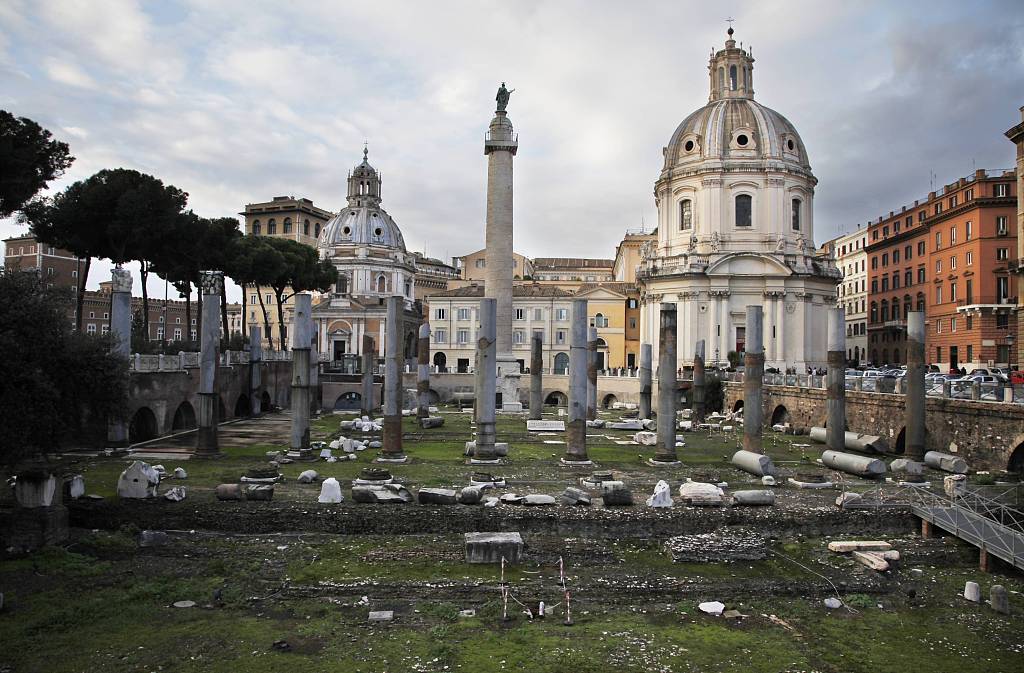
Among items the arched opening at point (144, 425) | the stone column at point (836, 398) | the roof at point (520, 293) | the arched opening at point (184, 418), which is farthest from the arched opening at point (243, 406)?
the roof at point (520, 293)

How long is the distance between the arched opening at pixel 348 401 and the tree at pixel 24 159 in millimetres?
28339

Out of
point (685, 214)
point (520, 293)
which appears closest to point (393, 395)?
point (685, 214)

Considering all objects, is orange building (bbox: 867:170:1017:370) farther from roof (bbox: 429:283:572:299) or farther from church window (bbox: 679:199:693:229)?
roof (bbox: 429:283:572:299)

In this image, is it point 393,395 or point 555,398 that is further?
point 555,398

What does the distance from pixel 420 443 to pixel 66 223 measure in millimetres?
18189

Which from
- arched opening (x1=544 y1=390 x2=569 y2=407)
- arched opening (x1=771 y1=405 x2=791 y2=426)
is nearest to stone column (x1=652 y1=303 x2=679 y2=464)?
arched opening (x1=771 y1=405 x2=791 y2=426)

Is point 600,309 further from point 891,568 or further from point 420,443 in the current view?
point 891,568

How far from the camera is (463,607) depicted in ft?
35.9

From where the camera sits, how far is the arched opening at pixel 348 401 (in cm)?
5014

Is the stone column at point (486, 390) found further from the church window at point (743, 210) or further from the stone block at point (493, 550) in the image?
the church window at point (743, 210)

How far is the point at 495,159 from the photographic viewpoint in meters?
38.0

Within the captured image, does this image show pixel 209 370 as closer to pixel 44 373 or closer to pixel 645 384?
pixel 44 373

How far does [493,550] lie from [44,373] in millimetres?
8513

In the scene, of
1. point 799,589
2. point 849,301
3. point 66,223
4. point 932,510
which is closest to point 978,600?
point 799,589
